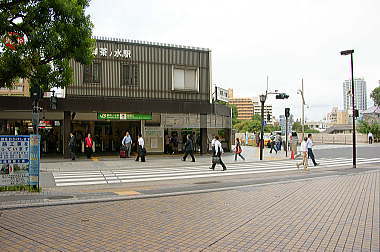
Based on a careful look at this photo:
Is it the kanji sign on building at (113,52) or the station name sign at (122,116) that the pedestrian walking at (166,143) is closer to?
the station name sign at (122,116)

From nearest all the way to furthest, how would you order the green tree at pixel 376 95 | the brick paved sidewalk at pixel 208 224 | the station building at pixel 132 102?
the brick paved sidewalk at pixel 208 224 < the station building at pixel 132 102 < the green tree at pixel 376 95

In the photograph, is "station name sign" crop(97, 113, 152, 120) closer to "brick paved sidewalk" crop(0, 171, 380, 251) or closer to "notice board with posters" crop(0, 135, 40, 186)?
"notice board with posters" crop(0, 135, 40, 186)

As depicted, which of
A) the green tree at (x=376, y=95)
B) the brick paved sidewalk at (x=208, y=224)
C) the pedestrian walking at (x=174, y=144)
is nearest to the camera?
the brick paved sidewalk at (x=208, y=224)

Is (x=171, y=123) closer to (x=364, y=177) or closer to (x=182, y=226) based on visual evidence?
(x=364, y=177)

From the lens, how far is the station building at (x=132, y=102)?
24516 millimetres

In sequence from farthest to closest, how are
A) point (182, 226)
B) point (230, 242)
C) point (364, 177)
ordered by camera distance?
point (364, 177)
point (182, 226)
point (230, 242)

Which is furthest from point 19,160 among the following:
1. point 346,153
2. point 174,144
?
point 346,153

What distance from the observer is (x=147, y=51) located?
26.5 metres

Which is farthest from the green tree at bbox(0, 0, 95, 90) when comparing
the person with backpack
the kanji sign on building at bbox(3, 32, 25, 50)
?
the person with backpack

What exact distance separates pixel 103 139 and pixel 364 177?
68.2 feet

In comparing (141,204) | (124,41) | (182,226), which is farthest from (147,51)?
(182,226)

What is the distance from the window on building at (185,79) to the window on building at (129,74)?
3035mm

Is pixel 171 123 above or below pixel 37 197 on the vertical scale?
above

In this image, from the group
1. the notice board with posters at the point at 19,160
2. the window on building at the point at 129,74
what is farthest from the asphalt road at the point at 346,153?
the notice board with posters at the point at 19,160
